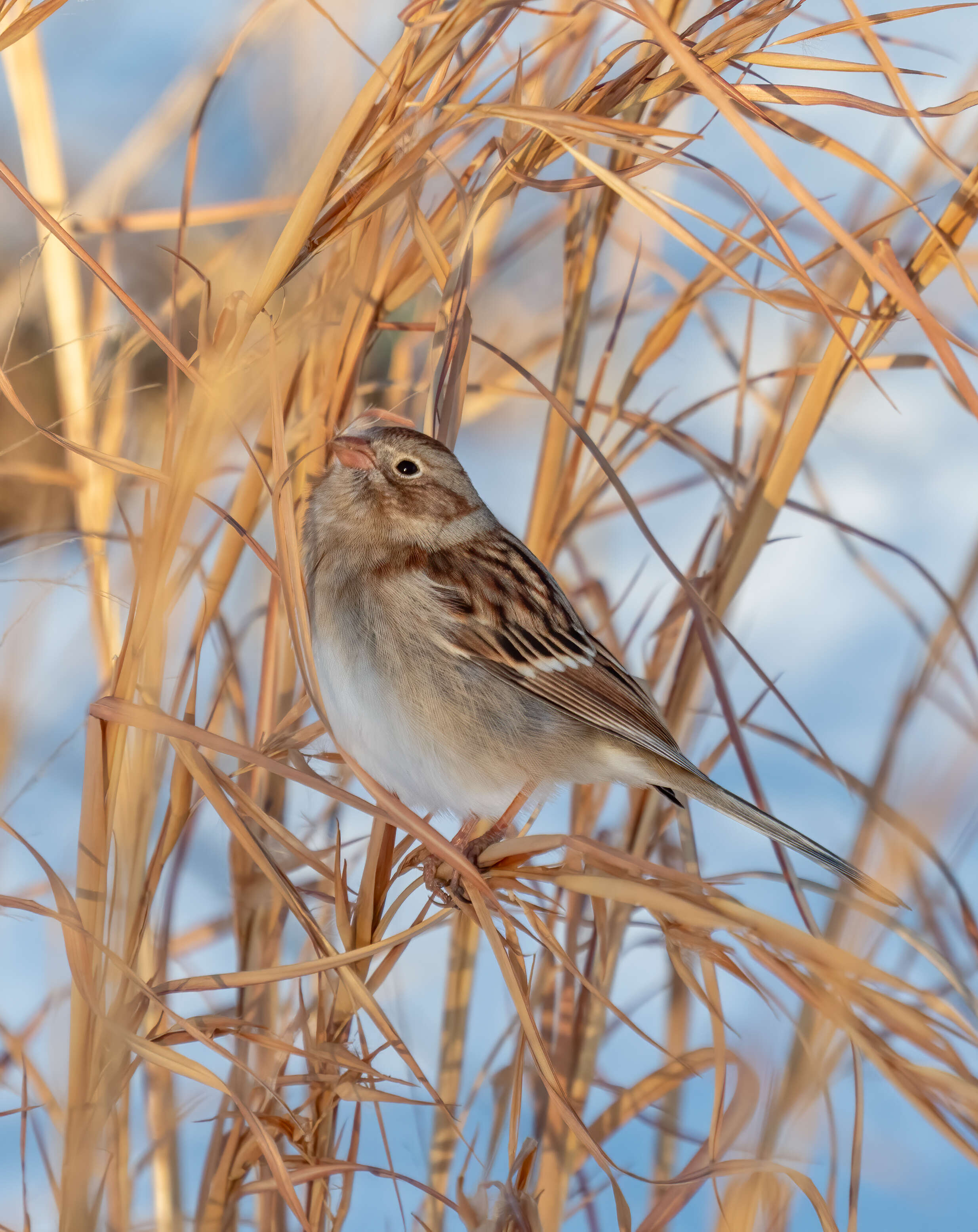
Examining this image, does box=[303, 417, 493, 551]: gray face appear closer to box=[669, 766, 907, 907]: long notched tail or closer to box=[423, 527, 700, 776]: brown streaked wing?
box=[423, 527, 700, 776]: brown streaked wing

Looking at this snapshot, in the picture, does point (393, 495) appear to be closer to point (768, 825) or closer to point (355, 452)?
point (355, 452)

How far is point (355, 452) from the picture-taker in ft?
4.54

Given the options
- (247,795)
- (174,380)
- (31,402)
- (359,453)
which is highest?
(31,402)

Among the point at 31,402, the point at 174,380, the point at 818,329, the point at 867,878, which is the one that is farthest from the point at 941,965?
the point at 31,402

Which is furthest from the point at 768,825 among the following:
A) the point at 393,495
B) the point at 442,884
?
the point at 393,495

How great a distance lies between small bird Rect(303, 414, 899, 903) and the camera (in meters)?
1.38

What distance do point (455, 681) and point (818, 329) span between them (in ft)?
2.17

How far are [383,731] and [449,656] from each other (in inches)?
5.7

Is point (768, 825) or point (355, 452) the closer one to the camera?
point (768, 825)

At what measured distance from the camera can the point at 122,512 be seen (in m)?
1.03

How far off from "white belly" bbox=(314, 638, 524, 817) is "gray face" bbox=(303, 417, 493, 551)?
0.20 meters

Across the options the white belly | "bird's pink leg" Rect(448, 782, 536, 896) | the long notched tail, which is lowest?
the long notched tail

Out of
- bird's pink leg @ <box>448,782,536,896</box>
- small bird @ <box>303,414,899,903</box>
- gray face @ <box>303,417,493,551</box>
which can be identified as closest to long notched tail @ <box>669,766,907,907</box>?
small bird @ <box>303,414,899,903</box>

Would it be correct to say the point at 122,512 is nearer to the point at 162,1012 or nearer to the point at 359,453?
the point at 359,453
